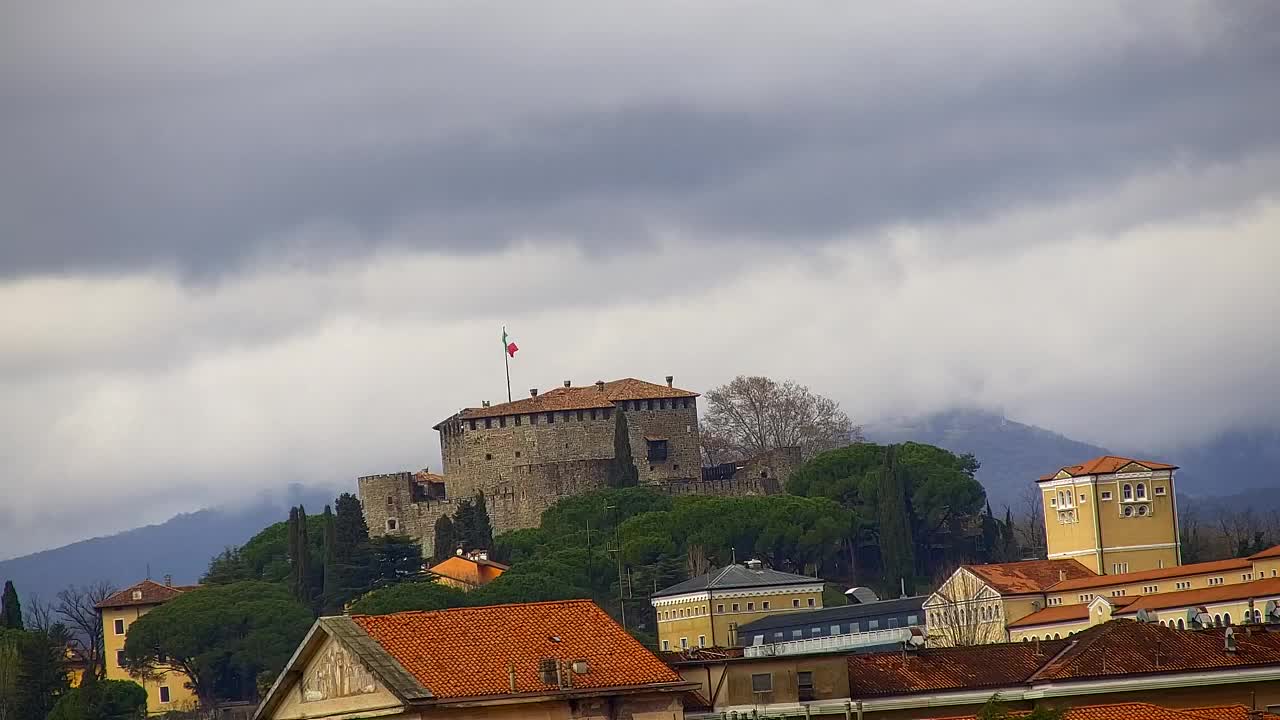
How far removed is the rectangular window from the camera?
152 feet

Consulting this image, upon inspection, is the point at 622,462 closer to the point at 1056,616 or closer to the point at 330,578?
the point at 330,578

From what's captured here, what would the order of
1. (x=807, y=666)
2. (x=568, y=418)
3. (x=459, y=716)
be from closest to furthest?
1. (x=459, y=716)
2. (x=807, y=666)
3. (x=568, y=418)

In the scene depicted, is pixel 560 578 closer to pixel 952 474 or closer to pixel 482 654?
pixel 952 474

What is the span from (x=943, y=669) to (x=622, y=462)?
78.1 metres

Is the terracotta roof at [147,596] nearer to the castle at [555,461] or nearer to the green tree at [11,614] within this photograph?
the green tree at [11,614]

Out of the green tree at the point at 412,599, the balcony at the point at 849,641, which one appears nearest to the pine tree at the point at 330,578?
the green tree at the point at 412,599

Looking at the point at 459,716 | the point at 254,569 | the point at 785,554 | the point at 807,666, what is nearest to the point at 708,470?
the point at 785,554

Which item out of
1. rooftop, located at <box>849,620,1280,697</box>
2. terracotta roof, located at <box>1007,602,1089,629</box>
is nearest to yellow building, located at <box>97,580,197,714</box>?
terracotta roof, located at <box>1007,602,1089,629</box>

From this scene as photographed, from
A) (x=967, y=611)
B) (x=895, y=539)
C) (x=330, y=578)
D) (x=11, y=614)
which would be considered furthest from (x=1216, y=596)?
(x=11, y=614)

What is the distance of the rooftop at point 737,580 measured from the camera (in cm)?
10681

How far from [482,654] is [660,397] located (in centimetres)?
9052

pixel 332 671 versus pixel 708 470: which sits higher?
pixel 708 470

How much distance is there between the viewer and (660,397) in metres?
131

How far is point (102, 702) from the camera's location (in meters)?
92.1
